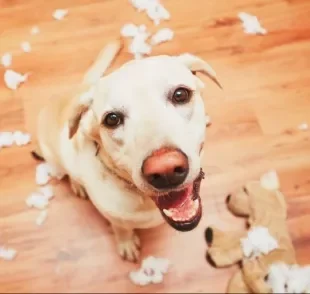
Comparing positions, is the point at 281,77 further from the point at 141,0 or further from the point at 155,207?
the point at 155,207

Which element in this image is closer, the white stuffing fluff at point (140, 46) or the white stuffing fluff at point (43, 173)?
the white stuffing fluff at point (43, 173)

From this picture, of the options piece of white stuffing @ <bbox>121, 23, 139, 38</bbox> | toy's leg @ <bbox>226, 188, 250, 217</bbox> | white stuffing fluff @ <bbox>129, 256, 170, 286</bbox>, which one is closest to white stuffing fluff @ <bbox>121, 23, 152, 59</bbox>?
piece of white stuffing @ <bbox>121, 23, 139, 38</bbox>

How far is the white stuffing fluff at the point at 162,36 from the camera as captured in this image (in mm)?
2668

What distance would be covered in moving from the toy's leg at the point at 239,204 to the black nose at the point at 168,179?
74cm

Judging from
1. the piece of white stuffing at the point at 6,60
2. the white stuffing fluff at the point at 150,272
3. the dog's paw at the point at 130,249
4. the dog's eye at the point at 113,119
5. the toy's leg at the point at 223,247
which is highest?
the dog's eye at the point at 113,119

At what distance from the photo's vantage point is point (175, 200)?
170 centimetres

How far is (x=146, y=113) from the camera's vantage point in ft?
5.03

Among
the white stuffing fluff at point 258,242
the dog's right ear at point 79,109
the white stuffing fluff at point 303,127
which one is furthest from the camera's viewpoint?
the white stuffing fluff at point 303,127

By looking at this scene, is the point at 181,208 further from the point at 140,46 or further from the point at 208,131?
the point at 140,46

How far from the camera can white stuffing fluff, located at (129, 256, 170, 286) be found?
2.09m

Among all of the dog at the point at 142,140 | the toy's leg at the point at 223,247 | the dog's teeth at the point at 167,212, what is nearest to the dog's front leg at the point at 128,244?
the dog at the point at 142,140

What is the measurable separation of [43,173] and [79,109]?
70cm

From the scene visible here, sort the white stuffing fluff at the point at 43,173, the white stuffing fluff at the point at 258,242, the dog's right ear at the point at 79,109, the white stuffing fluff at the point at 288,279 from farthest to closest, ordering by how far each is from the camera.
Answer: the white stuffing fluff at the point at 43,173
the white stuffing fluff at the point at 258,242
the white stuffing fluff at the point at 288,279
the dog's right ear at the point at 79,109

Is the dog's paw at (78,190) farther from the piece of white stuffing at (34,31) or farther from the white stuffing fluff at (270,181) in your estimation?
the piece of white stuffing at (34,31)
